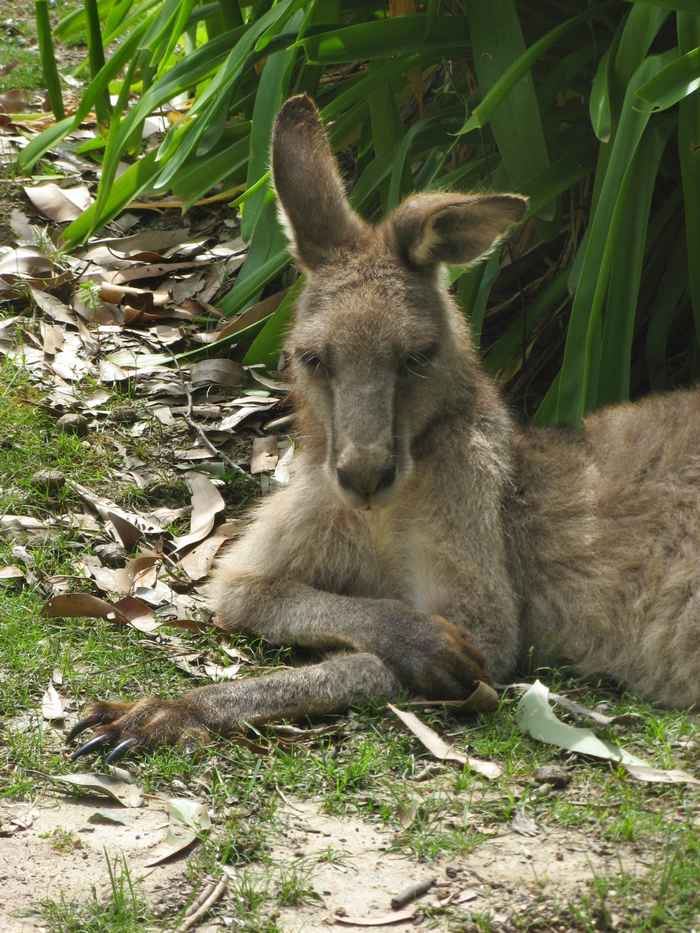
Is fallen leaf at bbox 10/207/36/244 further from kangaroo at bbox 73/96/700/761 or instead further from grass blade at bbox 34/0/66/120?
Result: kangaroo at bbox 73/96/700/761

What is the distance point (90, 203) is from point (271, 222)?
1.56m

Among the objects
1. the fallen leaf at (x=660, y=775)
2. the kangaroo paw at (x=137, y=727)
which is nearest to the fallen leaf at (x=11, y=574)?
the kangaroo paw at (x=137, y=727)

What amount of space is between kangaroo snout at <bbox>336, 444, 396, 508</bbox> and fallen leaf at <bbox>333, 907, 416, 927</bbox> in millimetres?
1377

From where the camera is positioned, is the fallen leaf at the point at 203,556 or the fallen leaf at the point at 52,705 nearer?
the fallen leaf at the point at 52,705

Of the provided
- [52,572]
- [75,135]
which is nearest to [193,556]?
[52,572]

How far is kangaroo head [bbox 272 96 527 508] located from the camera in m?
4.14

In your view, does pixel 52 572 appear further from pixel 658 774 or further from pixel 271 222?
pixel 658 774

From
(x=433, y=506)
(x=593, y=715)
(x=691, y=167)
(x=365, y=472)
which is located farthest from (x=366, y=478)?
(x=691, y=167)

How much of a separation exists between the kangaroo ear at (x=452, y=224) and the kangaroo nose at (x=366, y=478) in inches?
29.1

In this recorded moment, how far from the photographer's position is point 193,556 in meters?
5.09

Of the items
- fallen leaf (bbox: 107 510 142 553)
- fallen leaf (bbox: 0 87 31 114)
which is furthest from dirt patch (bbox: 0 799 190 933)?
fallen leaf (bbox: 0 87 31 114)

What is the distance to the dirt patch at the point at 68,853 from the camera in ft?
10.0

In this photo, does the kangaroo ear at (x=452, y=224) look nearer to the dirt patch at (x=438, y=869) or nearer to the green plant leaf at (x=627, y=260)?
the green plant leaf at (x=627, y=260)

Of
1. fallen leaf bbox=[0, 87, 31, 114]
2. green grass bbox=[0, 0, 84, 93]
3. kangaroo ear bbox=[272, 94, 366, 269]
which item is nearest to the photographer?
kangaroo ear bbox=[272, 94, 366, 269]
